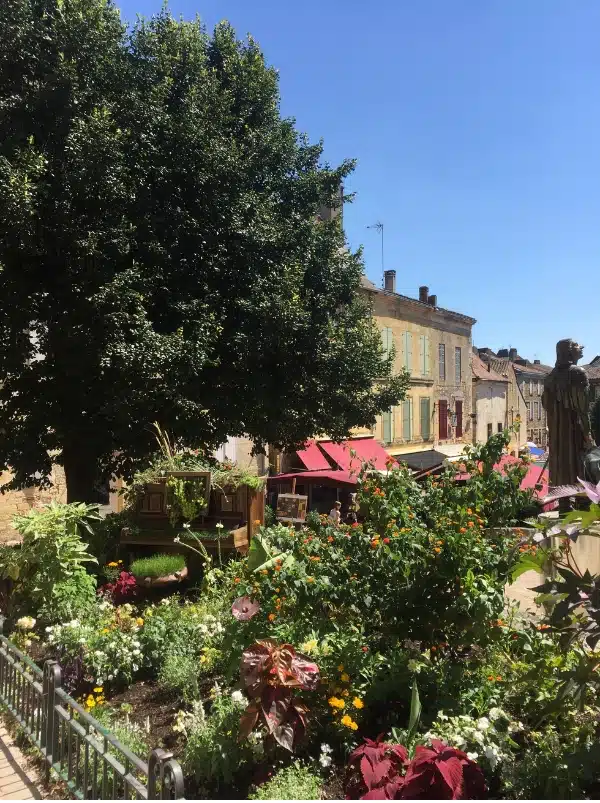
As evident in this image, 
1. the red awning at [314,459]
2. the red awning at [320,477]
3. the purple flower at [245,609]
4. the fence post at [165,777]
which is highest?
the red awning at [314,459]

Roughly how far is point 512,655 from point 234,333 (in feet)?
20.2

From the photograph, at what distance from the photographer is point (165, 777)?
2605mm

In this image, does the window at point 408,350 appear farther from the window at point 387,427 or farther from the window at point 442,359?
the window at point 442,359

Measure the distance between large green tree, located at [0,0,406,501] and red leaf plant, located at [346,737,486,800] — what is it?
547 centimetres

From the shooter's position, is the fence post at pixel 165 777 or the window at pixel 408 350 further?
the window at pixel 408 350

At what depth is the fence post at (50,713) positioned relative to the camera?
3709 mm

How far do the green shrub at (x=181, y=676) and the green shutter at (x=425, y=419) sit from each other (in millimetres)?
23007

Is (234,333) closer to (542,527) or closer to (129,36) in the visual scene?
(129,36)

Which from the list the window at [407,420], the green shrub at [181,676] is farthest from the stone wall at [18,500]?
the window at [407,420]

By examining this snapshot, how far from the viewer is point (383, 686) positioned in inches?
146

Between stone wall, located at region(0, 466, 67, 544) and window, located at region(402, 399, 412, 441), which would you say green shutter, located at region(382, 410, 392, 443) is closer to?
window, located at region(402, 399, 412, 441)

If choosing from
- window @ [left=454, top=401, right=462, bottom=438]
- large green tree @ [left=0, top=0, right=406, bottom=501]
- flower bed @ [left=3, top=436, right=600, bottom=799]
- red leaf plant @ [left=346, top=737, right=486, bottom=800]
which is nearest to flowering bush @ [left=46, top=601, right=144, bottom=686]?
flower bed @ [left=3, top=436, right=600, bottom=799]

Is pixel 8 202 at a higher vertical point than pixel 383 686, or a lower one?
higher

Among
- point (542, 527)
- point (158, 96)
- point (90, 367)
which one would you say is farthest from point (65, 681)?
point (158, 96)
